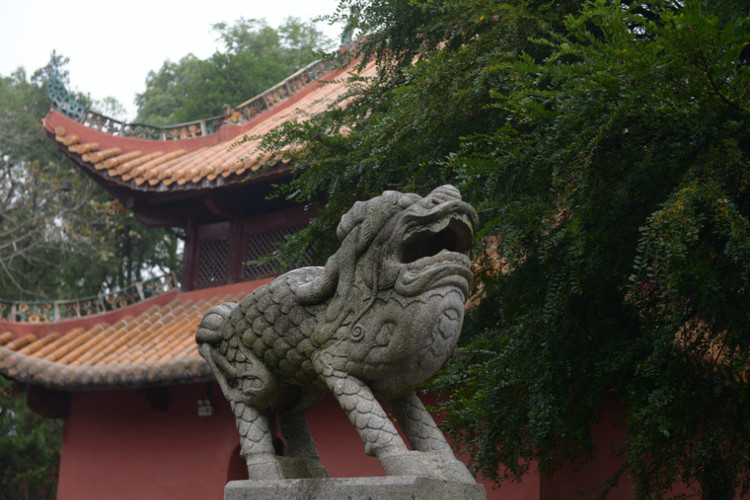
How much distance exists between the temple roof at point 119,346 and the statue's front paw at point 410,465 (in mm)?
4635

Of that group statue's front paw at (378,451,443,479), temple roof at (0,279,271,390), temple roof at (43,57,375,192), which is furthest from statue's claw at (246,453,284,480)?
temple roof at (43,57,375,192)

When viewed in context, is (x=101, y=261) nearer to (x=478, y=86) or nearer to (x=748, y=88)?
(x=478, y=86)

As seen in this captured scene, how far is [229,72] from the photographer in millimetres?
17000

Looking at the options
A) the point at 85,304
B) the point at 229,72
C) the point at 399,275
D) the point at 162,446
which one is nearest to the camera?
the point at 399,275

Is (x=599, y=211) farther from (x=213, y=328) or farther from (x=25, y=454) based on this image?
(x=25, y=454)

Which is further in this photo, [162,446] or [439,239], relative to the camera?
[162,446]

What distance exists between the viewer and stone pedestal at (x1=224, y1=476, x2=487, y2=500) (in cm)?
285

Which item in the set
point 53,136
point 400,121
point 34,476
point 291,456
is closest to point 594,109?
point 400,121

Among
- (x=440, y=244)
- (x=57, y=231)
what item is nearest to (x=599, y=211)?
(x=440, y=244)

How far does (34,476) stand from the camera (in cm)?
1288

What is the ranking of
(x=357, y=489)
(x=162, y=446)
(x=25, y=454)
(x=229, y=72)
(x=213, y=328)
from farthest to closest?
(x=229, y=72), (x=25, y=454), (x=162, y=446), (x=213, y=328), (x=357, y=489)

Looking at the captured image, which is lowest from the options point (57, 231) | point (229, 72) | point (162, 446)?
point (162, 446)

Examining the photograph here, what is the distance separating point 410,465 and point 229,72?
15.1 m

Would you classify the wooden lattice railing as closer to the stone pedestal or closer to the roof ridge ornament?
the roof ridge ornament
